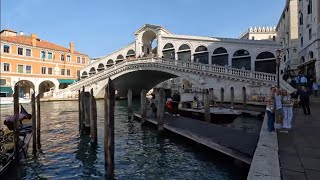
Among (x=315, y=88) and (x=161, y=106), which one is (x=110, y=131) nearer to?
(x=161, y=106)

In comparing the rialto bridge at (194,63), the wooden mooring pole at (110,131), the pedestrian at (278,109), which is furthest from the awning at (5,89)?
the pedestrian at (278,109)

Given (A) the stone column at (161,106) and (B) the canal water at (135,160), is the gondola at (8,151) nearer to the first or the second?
(B) the canal water at (135,160)

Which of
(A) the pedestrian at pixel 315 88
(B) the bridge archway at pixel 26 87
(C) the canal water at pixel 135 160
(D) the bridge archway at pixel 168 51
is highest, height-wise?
(D) the bridge archway at pixel 168 51

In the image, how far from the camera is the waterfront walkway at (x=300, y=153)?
357cm

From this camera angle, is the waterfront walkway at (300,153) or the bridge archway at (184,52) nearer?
the waterfront walkway at (300,153)

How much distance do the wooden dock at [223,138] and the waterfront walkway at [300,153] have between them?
2.38ft

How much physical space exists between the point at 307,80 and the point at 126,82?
20.5m

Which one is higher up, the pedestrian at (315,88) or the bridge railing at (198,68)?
the bridge railing at (198,68)

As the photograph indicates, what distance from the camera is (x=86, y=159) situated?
7258 millimetres

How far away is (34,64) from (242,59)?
22.8 metres

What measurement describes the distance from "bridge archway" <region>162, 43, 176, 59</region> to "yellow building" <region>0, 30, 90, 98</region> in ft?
42.3

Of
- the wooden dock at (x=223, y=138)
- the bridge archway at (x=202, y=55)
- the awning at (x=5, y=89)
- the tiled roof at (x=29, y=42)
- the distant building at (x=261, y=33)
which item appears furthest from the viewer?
the distant building at (x=261, y=33)

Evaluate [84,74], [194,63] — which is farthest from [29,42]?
[194,63]

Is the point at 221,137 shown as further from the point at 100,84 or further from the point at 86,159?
the point at 100,84
